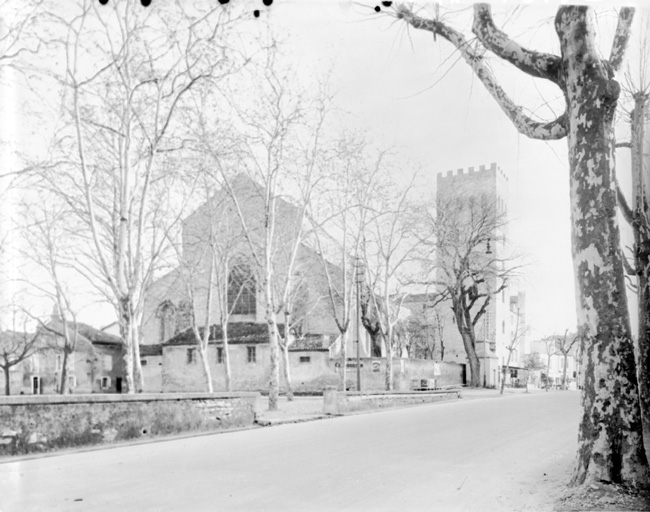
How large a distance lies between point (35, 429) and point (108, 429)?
32.4 inches

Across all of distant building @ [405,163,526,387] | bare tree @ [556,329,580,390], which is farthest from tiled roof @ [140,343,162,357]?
bare tree @ [556,329,580,390]

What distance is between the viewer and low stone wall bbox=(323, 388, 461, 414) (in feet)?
35.7

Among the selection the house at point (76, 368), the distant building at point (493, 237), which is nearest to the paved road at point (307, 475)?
the distant building at point (493, 237)

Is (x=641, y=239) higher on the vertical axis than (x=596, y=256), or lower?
higher

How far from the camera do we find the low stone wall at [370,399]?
10883 millimetres

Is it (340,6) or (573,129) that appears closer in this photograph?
(573,129)

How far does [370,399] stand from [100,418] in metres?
6.66

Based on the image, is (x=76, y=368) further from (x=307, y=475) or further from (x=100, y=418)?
(x=307, y=475)

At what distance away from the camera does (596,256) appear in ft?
12.3

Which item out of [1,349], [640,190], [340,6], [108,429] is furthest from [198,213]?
[1,349]

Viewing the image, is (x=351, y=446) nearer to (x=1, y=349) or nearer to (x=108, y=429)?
(x=108, y=429)

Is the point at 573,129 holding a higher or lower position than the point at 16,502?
higher

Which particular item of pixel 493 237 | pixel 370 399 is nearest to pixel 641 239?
pixel 493 237

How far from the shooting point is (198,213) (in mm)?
12539
